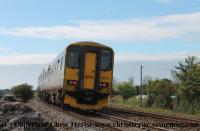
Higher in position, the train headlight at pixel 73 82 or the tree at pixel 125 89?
the tree at pixel 125 89

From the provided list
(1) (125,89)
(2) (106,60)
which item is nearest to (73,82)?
(2) (106,60)

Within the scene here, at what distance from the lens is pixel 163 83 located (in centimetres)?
3772

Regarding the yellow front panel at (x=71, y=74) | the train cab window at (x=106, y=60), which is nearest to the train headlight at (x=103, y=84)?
the train cab window at (x=106, y=60)

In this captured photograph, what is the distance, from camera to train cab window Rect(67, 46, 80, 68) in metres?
22.2

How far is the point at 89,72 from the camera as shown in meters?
22.1

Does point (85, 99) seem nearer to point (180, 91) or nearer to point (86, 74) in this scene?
point (86, 74)

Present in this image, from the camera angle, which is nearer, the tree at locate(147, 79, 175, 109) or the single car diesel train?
the single car diesel train

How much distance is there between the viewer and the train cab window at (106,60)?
2242 centimetres

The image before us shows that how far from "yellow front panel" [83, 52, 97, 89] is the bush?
30.6m

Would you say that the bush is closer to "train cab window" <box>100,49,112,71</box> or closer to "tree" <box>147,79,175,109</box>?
"tree" <box>147,79,175,109</box>

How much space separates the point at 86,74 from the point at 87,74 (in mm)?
49

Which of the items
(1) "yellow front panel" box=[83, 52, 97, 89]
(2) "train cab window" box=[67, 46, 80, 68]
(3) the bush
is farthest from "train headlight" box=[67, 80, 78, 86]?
(3) the bush

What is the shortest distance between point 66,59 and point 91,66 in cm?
124

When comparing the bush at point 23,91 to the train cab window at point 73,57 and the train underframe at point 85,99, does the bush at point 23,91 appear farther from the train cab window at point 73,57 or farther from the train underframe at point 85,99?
the train cab window at point 73,57
